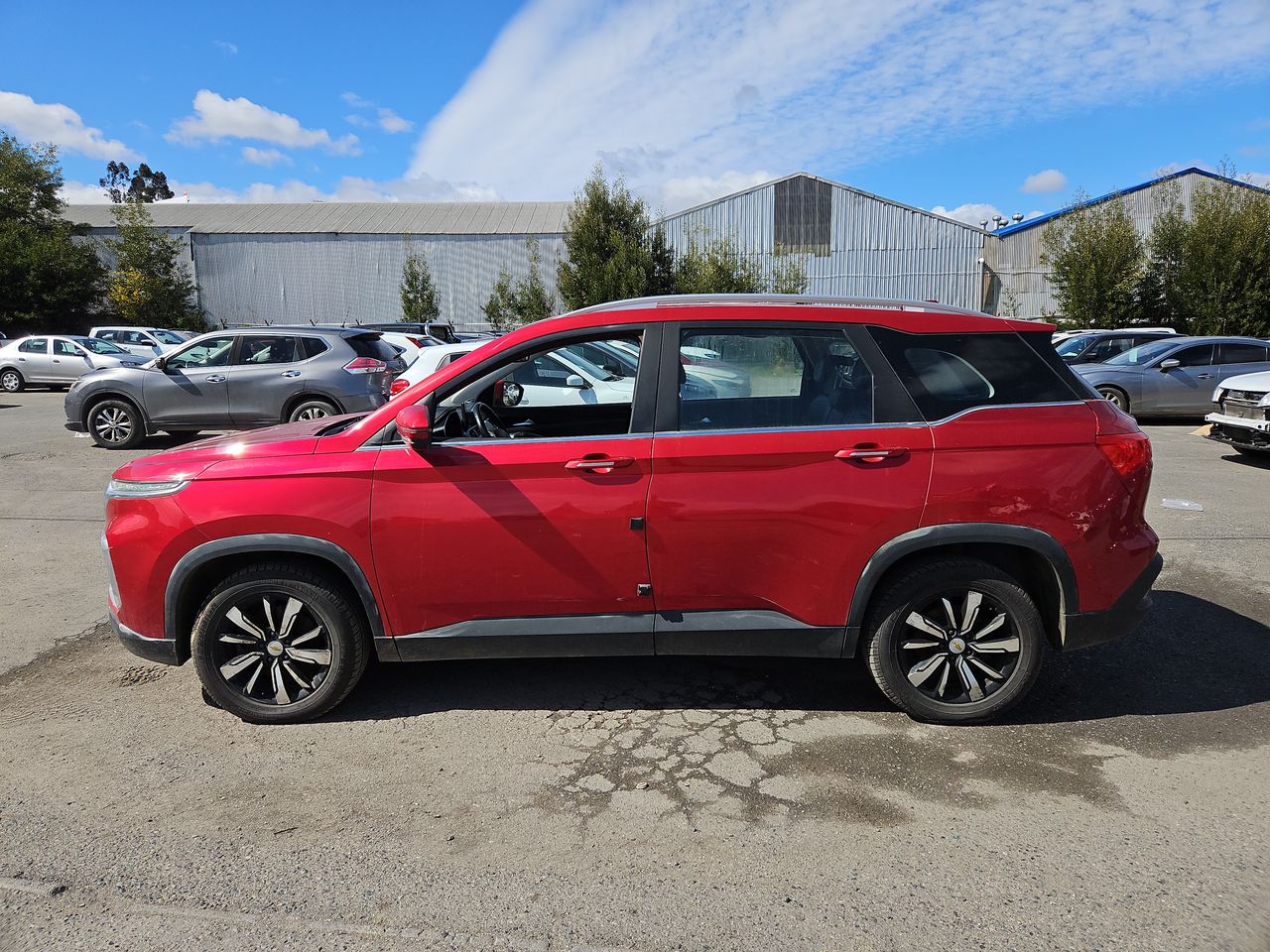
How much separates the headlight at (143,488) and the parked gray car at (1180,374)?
47.0ft

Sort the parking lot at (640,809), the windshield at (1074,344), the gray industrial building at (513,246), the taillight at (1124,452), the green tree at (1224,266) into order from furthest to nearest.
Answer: the gray industrial building at (513,246) → the green tree at (1224,266) → the windshield at (1074,344) → the taillight at (1124,452) → the parking lot at (640,809)

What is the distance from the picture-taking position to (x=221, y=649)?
3744 millimetres

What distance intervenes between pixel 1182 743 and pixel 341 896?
340 cm

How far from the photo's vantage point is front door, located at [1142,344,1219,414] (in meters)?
14.1

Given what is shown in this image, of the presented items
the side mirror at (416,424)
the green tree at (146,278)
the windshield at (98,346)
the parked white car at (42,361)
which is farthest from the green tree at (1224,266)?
the green tree at (146,278)

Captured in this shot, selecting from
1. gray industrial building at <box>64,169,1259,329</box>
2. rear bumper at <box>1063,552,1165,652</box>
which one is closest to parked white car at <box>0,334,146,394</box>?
gray industrial building at <box>64,169,1259,329</box>

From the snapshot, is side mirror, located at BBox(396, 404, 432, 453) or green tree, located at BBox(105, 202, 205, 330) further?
green tree, located at BBox(105, 202, 205, 330)

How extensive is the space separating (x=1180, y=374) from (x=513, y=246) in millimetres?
34145

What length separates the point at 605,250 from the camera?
2914cm

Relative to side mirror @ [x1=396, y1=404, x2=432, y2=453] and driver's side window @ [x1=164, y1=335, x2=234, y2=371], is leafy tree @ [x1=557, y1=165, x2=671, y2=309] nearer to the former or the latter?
driver's side window @ [x1=164, y1=335, x2=234, y2=371]

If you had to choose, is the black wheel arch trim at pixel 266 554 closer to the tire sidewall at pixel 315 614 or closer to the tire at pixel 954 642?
the tire sidewall at pixel 315 614

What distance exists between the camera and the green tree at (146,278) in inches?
1580

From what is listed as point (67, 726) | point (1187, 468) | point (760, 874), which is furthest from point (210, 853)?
point (1187, 468)

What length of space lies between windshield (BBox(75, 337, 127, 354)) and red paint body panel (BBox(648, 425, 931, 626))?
81.2 ft
